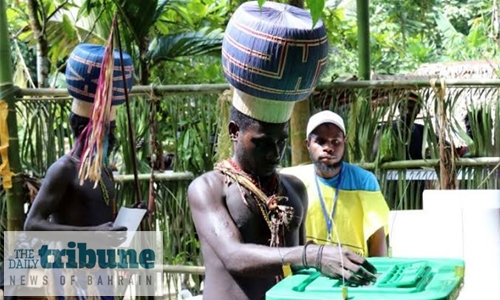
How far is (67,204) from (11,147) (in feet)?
3.94

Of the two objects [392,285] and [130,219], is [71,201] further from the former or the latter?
[392,285]

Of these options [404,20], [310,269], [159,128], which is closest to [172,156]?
[159,128]

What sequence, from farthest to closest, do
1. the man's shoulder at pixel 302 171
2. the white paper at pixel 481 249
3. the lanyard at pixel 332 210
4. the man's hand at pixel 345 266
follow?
the man's shoulder at pixel 302 171 < the lanyard at pixel 332 210 < the white paper at pixel 481 249 < the man's hand at pixel 345 266

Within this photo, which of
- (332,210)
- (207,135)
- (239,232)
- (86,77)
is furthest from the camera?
(207,135)

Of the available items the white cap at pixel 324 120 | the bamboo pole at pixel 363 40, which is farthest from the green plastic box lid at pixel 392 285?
the bamboo pole at pixel 363 40

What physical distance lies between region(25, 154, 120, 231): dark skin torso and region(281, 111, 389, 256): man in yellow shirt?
0.98m

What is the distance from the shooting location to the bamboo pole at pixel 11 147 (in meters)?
5.20

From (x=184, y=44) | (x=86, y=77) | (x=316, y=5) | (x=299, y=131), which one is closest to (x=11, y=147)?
(x=86, y=77)

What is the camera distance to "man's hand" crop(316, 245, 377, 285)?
6.26ft

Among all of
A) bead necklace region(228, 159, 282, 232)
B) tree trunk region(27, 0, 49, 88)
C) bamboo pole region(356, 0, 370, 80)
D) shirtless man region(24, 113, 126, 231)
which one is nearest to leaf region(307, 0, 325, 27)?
bead necklace region(228, 159, 282, 232)

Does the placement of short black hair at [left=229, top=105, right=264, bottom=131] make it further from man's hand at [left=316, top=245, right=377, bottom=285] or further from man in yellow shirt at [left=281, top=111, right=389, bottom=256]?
man in yellow shirt at [left=281, top=111, right=389, bottom=256]

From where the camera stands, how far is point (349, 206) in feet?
13.3

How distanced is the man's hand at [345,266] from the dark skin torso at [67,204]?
231 centimetres

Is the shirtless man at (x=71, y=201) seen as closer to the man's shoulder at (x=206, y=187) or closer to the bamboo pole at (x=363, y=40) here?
the man's shoulder at (x=206, y=187)
